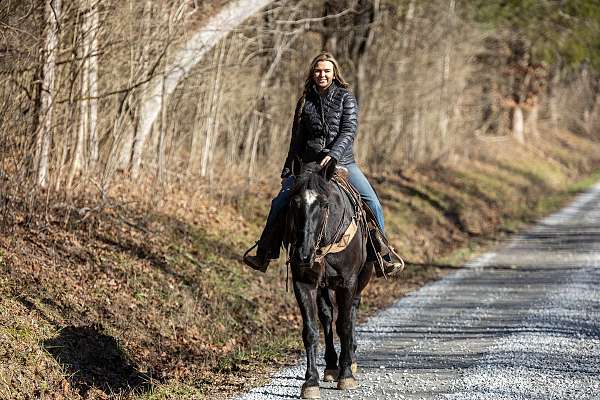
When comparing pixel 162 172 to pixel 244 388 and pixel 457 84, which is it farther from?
pixel 457 84

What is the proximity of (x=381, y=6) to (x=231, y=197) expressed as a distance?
32.0 feet

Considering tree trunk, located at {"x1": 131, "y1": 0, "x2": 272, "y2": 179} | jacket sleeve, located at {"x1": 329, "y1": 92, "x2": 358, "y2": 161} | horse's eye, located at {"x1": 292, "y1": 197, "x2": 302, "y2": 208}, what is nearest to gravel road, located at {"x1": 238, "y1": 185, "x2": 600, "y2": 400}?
horse's eye, located at {"x1": 292, "y1": 197, "x2": 302, "y2": 208}

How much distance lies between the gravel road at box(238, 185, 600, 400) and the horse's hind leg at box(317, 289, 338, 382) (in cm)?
15

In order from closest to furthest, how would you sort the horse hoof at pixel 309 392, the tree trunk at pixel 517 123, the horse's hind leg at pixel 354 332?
the horse hoof at pixel 309 392 < the horse's hind leg at pixel 354 332 < the tree trunk at pixel 517 123

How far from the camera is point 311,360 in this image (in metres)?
8.32

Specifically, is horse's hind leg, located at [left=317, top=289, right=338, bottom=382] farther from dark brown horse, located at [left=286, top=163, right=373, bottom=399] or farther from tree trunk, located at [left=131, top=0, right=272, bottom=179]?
tree trunk, located at [left=131, top=0, right=272, bottom=179]

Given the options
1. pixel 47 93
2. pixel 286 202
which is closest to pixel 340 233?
pixel 286 202

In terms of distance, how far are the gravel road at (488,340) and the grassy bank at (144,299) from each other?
0.86 metres

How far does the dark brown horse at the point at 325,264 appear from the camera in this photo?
777 centimetres

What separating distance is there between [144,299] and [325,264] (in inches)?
126

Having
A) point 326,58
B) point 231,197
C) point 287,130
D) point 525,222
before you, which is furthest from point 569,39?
point 326,58

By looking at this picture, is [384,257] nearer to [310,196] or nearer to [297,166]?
[297,166]

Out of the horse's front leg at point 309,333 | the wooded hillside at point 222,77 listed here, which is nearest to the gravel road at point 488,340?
the horse's front leg at point 309,333

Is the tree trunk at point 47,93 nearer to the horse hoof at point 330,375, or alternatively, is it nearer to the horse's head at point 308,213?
the horse's head at point 308,213
